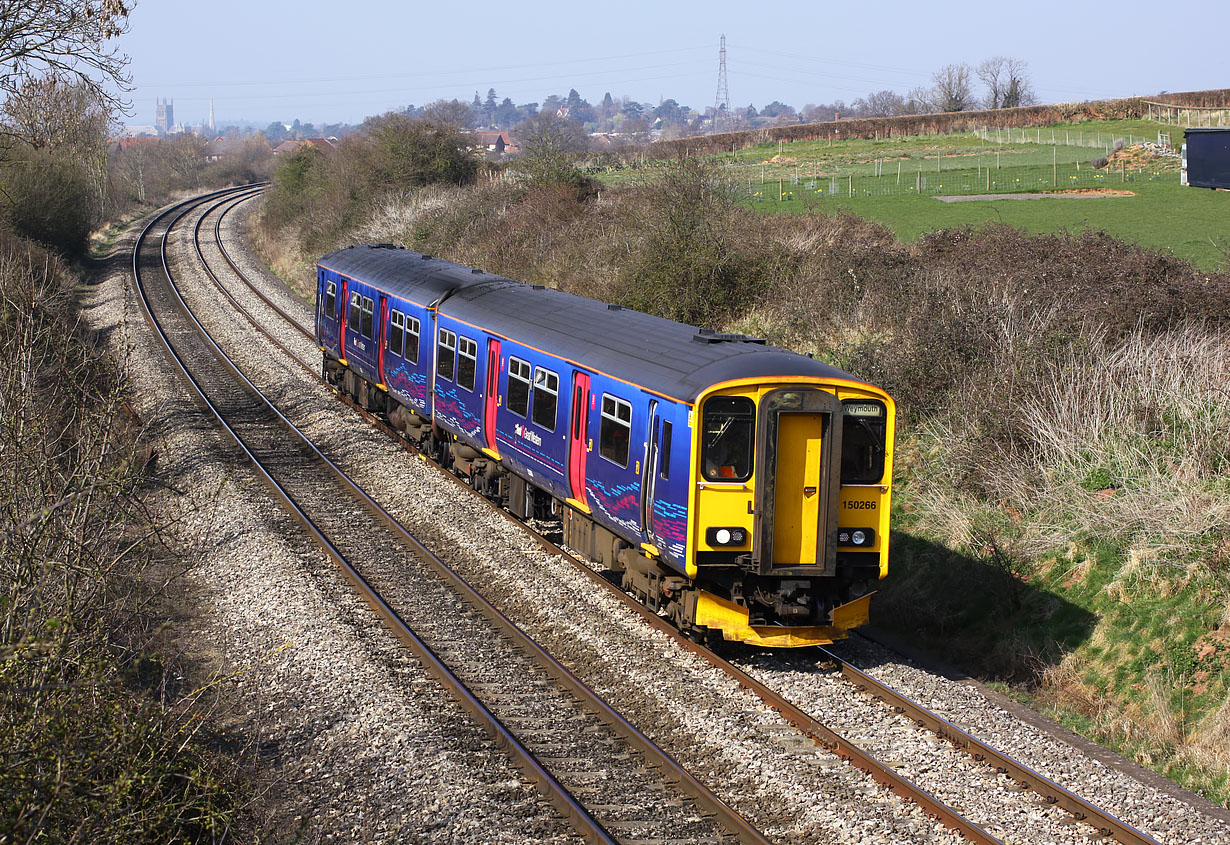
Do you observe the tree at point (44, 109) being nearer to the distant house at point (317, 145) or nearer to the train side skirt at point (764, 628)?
the train side skirt at point (764, 628)

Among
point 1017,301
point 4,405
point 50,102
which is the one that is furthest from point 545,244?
point 4,405

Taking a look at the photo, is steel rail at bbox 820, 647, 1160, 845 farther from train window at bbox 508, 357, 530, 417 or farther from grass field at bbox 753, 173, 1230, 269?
grass field at bbox 753, 173, 1230, 269

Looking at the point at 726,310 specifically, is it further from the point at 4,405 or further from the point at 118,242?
the point at 118,242

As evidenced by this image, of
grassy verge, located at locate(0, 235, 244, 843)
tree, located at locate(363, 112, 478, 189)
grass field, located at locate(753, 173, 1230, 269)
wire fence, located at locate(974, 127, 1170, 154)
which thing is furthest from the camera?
tree, located at locate(363, 112, 478, 189)

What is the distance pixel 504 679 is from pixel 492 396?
508 cm

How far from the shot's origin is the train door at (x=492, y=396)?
14.4 meters

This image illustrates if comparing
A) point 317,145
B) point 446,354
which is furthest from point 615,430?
point 317,145

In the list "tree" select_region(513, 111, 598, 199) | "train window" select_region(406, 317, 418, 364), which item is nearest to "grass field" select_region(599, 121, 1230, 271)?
"tree" select_region(513, 111, 598, 199)

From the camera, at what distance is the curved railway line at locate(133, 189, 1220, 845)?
306 inches

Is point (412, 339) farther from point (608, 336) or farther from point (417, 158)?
point (417, 158)

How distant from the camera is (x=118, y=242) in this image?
1905 inches

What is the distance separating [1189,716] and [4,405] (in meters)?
9.81

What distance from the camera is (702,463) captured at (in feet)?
32.4

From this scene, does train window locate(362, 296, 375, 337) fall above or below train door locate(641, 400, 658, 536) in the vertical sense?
above
